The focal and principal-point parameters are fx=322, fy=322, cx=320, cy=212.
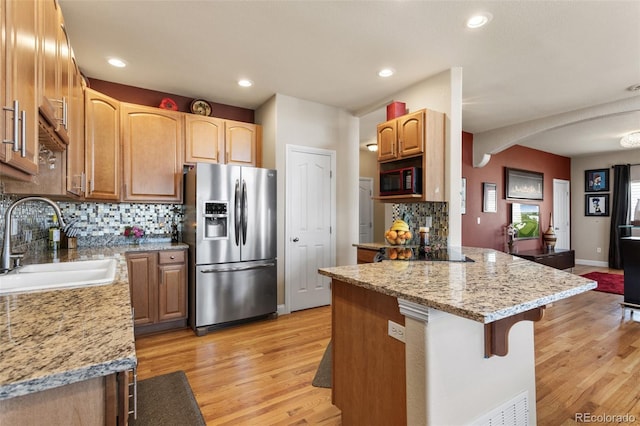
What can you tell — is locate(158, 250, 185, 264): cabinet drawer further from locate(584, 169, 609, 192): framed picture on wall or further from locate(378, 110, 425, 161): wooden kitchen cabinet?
locate(584, 169, 609, 192): framed picture on wall

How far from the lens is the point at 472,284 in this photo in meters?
1.40

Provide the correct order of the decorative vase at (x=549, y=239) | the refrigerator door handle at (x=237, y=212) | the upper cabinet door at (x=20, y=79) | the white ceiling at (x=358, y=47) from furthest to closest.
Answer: the decorative vase at (x=549, y=239) → the refrigerator door handle at (x=237, y=212) → the white ceiling at (x=358, y=47) → the upper cabinet door at (x=20, y=79)

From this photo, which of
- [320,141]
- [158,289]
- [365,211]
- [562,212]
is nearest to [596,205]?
[562,212]

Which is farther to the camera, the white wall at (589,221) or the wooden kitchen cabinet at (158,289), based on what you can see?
the white wall at (589,221)

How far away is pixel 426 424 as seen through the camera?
1221 millimetres

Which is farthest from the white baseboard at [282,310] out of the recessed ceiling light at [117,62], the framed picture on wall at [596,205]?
the framed picture on wall at [596,205]

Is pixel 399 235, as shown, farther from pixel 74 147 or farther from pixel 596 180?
pixel 596 180

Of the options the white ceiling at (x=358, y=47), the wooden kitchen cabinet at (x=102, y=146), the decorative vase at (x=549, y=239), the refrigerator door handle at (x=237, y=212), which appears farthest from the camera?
the decorative vase at (x=549, y=239)

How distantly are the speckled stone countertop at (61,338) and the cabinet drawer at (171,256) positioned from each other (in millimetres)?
1919

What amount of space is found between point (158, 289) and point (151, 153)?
1436 mm

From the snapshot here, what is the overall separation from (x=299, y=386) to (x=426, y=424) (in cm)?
124

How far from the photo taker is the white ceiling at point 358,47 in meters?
2.25

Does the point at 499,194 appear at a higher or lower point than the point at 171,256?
higher

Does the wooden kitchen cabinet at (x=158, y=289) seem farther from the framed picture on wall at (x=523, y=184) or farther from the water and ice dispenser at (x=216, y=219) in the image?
the framed picture on wall at (x=523, y=184)
